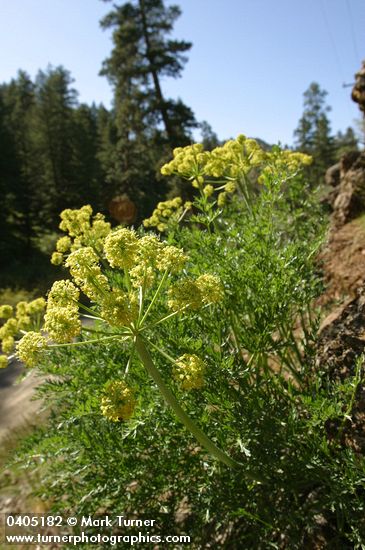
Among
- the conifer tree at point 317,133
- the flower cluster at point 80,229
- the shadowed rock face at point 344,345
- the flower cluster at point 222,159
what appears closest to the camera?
the shadowed rock face at point 344,345

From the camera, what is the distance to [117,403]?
1777mm

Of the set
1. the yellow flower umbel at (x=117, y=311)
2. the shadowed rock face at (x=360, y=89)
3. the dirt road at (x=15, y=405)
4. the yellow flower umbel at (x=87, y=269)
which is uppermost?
the shadowed rock face at (x=360, y=89)

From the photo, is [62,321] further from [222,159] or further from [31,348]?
[222,159]

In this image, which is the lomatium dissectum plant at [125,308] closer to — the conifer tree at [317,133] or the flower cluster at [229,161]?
the flower cluster at [229,161]

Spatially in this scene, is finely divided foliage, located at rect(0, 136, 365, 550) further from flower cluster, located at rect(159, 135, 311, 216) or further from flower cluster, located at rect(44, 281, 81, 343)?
flower cluster, located at rect(159, 135, 311, 216)

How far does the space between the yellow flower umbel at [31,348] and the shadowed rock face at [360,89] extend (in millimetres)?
8358

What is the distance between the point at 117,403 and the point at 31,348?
1.65 ft

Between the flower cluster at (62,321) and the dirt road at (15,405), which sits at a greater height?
the flower cluster at (62,321)

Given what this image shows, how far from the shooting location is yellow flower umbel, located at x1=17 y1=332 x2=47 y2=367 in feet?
6.18

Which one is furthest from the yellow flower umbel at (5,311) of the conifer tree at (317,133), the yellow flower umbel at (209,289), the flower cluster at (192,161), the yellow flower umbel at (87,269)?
the conifer tree at (317,133)

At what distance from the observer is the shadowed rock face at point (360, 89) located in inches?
315

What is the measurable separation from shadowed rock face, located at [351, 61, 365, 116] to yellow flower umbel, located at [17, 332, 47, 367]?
8.36 metres

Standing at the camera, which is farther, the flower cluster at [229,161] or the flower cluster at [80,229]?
the flower cluster at [229,161]

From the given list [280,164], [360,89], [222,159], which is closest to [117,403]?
[222,159]
